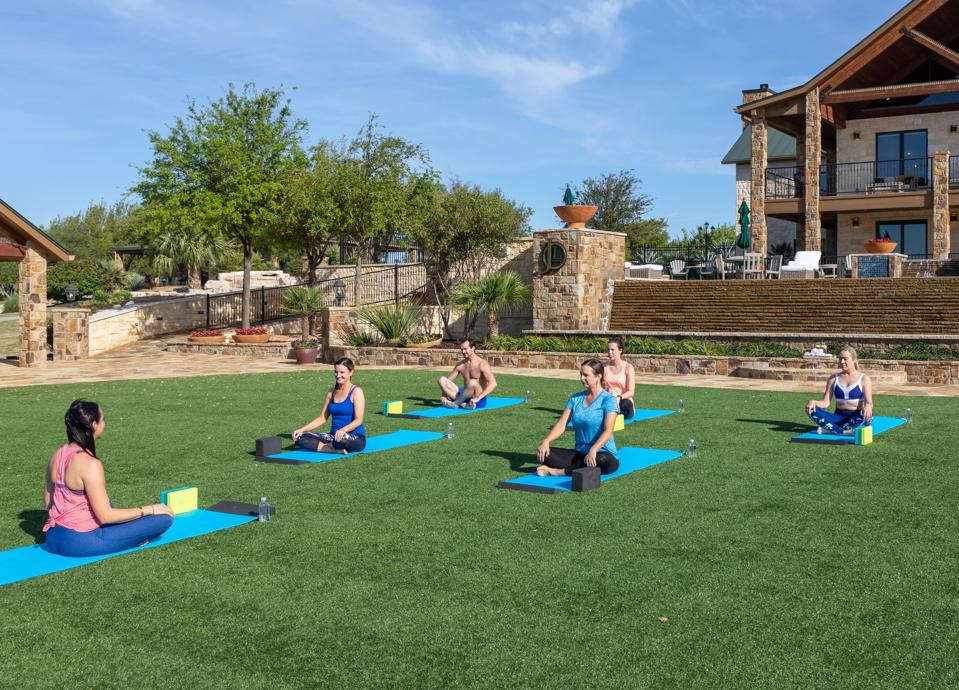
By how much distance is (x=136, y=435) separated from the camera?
13.0 metres

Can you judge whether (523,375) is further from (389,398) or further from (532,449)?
(532,449)

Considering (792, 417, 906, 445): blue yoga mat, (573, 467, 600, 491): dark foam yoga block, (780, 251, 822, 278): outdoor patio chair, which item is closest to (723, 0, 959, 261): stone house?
(780, 251, 822, 278): outdoor patio chair

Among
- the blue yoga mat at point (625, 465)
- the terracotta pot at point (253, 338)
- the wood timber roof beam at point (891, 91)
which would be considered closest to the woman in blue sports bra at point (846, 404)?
the blue yoga mat at point (625, 465)

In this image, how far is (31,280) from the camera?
26.5 meters

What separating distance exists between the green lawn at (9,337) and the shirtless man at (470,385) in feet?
70.3

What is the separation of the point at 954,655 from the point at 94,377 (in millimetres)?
Answer: 21525

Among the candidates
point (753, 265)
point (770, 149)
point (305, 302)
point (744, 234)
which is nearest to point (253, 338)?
point (305, 302)

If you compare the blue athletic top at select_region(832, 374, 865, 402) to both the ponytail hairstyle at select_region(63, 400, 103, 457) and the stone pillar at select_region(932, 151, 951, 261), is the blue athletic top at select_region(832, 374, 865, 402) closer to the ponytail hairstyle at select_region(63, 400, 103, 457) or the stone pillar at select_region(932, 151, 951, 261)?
the ponytail hairstyle at select_region(63, 400, 103, 457)

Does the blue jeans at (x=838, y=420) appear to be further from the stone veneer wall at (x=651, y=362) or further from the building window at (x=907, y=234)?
the building window at (x=907, y=234)

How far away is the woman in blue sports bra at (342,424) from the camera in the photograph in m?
11.3

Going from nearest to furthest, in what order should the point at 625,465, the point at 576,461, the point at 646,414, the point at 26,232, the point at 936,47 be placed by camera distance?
1. the point at 576,461
2. the point at 625,465
3. the point at 646,414
4. the point at 26,232
5. the point at 936,47

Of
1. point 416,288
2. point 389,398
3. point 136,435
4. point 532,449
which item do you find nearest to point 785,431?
point 532,449

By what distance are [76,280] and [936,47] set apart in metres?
39.2

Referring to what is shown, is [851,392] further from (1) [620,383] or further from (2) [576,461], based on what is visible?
(2) [576,461]
